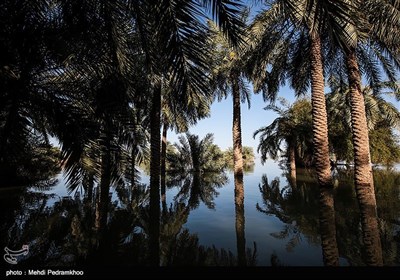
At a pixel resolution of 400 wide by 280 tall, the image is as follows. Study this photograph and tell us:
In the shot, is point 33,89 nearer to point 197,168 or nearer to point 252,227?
point 252,227

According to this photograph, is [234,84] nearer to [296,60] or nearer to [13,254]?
[296,60]

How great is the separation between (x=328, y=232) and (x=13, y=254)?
18.7 ft

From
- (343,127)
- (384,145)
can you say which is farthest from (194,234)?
(384,145)

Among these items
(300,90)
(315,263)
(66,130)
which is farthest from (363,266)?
(300,90)

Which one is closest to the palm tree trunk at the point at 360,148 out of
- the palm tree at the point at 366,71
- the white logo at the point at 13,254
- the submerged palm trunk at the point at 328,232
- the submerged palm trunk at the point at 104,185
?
the palm tree at the point at 366,71

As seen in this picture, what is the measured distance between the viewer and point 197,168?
31062 millimetres

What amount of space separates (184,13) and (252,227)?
194 inches

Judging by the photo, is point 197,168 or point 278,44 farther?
point 197,168

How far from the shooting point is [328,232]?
17.8ft

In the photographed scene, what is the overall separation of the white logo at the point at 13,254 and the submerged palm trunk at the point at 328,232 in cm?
471

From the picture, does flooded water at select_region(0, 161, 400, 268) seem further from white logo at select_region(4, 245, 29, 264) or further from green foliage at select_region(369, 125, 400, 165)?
green foliage at select_region(369, 125, 400, 165)

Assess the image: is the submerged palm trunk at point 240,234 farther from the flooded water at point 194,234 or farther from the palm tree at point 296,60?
the palm tree at point 296,60

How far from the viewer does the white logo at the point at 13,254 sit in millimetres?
4110

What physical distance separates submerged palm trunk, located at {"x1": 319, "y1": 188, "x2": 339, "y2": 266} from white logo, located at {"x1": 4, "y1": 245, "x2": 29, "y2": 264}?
4.71 metres
